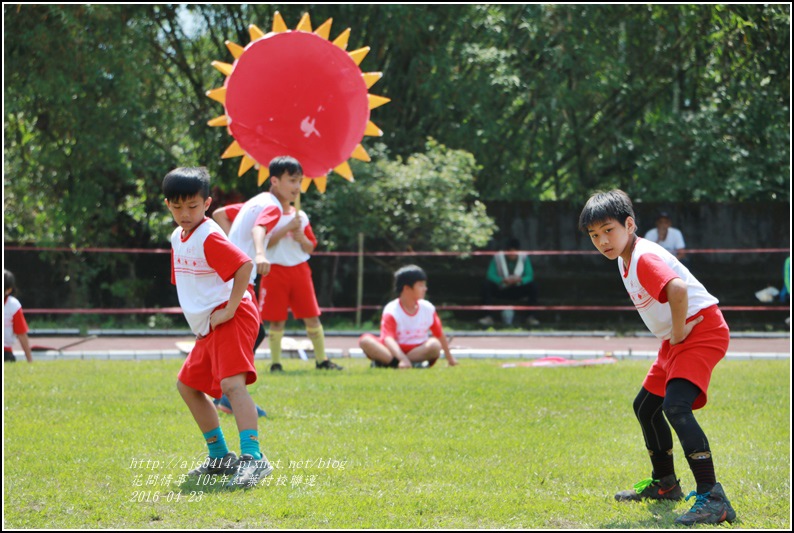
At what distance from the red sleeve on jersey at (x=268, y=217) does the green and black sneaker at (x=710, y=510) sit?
469 cm

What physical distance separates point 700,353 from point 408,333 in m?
6.43

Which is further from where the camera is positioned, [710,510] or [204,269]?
[204,269]

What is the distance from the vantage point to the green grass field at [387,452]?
4.93 meters

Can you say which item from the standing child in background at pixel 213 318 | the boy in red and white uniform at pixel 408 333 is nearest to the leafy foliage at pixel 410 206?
the boy in red and white uniform at pixel 408 333

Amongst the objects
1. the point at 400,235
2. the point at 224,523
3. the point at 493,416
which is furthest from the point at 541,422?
the point at 400,235

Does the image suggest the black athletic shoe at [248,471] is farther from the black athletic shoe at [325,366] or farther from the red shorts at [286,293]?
the black athletic shoe at [325,366]

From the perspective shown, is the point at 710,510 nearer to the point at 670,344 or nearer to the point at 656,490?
the point at 656,490

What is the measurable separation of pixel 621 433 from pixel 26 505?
4.01 m

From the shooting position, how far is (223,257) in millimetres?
5629

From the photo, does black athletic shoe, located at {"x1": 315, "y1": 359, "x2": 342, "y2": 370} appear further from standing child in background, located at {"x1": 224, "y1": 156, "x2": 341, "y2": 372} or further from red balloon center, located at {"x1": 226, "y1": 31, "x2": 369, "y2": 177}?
red balloon center, located at {"x1": 226, "y1": 31, "x2": 369, "y2": 177}

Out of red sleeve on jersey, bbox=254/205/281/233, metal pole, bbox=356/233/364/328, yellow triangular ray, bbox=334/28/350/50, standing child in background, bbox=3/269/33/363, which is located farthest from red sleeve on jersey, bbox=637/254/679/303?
metal pole, bbox=356/233/364/328

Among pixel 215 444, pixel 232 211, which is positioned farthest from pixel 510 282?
pixel 215 444

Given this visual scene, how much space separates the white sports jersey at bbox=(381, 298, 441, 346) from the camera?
1138 cm

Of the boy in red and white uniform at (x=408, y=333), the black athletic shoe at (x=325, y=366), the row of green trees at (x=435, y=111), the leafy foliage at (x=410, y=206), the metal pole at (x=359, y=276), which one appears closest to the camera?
the black athletic shoe at (x=325, y=366)
